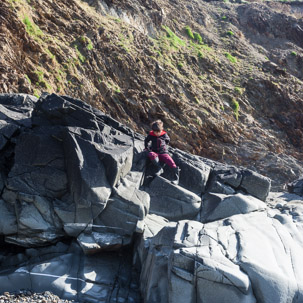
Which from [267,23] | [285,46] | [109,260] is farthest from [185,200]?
[267,23]

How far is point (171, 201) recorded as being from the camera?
339 inches

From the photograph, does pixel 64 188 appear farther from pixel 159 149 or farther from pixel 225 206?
pixel 225 206

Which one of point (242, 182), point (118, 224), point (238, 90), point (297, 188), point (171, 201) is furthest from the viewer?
point (238, 90)

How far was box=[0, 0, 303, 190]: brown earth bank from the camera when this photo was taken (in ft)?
50.5

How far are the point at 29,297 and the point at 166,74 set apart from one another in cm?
1552

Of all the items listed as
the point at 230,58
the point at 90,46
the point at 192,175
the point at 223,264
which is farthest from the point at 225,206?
the point at 230,58

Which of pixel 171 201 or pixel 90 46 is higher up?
pixel 90 46

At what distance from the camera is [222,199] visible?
8.75m

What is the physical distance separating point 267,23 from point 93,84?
19.9m

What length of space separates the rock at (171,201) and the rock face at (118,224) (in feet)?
0.08

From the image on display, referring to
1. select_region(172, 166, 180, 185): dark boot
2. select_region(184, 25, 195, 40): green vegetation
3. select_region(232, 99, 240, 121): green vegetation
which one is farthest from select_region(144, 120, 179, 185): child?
select_region(184, 25, 195, 40): green vegetation

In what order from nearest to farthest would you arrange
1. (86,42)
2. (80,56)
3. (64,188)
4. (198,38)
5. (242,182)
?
(64,188) < (242,182) < (80,56) < (86,42) < (198,38)

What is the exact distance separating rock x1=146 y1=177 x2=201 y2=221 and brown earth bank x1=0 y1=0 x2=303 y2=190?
7851 mm

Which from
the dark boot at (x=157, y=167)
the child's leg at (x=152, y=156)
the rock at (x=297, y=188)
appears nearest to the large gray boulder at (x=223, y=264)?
the dark boot at (x=157, y=167)
